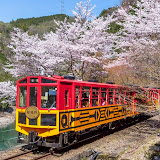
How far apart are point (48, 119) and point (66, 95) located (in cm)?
107

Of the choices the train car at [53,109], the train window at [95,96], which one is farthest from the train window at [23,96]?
the train window at [95,96]

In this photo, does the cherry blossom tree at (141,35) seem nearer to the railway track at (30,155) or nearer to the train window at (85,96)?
the train window at (85,96)

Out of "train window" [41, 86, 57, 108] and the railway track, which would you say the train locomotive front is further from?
the railway track

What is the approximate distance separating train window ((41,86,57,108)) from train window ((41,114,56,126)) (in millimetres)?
328

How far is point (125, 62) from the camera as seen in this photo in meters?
17.6

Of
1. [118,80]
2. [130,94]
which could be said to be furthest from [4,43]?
[130,94]

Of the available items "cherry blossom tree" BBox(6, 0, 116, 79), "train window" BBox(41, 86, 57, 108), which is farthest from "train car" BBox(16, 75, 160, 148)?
"cherry blossom tree" BBox(6, 0, 116, 79)

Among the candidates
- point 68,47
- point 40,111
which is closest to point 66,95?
point 40,111

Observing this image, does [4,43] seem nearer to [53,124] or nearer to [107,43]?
[107,43]

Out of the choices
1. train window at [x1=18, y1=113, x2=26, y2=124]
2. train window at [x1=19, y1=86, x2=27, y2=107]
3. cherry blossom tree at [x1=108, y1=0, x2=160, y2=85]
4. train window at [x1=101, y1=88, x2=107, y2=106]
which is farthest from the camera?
cherry blossom tree at [x1=108, y1=0, x2=160, y2=85]

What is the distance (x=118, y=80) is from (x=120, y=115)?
6866 millimetres

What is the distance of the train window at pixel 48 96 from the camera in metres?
7.76

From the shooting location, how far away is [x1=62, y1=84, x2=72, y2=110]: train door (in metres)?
7.98

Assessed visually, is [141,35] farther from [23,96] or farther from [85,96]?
[23,96]
